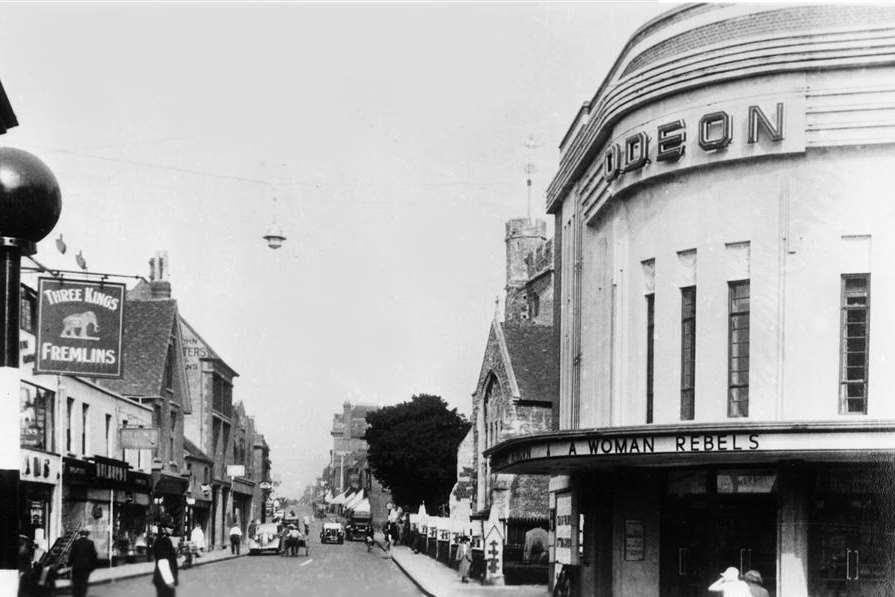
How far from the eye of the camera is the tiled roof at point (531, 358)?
5354 cm

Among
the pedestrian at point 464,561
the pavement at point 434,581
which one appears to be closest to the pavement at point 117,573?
the pavement at point 434,581

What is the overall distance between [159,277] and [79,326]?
53.4 metres

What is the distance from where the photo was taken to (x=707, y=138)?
75.2ft

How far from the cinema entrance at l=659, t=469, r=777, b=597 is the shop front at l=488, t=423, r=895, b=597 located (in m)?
0.02

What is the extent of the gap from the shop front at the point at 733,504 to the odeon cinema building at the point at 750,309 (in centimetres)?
4

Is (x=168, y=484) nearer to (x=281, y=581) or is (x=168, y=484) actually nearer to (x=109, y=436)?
(x=109, y=436)

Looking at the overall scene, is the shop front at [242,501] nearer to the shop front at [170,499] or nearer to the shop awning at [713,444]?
the shop front at [170,499]

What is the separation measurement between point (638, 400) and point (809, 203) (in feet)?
18.0

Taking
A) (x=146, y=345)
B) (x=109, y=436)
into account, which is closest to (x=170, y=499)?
(x=146, y=345)

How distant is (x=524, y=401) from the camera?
53.1 meters

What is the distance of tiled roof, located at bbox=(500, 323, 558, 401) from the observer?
176ft

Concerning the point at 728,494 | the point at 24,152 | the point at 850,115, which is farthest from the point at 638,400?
the point at 24,152

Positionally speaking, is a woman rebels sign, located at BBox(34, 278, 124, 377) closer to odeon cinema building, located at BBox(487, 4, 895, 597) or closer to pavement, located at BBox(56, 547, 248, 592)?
odeon cinema building, located at BBox(487, 4, 895, 597)

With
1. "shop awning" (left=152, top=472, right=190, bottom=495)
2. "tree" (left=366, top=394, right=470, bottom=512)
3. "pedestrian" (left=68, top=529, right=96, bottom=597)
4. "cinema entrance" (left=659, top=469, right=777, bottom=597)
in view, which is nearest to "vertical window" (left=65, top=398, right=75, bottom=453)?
"shop awning" (left=152, top=472, right=190, bottom=495)
